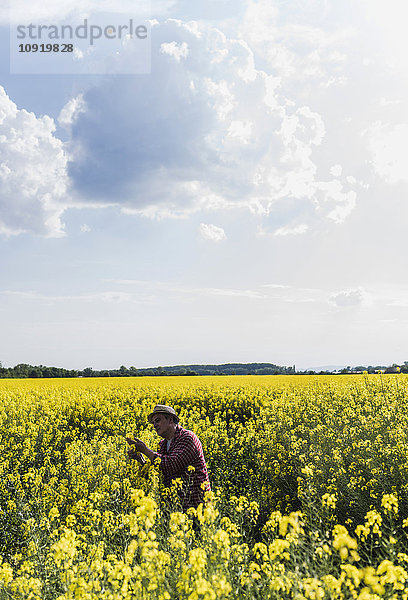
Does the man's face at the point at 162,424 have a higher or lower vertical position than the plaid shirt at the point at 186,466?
higher

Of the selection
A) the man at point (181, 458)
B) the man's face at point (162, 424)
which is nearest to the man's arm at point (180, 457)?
the man at point (181, 458)

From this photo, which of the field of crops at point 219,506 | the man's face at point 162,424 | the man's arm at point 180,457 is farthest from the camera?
the man's face at point 162,424

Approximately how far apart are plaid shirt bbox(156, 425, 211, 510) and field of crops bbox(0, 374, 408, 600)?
0.21m

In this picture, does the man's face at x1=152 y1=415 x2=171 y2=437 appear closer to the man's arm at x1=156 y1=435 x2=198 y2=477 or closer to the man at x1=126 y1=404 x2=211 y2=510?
the man at x1=126 y1=404 x2=211 y2=510

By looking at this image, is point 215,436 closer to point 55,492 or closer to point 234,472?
point 234,472

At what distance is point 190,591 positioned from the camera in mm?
2861

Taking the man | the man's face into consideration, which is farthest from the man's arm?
Answer: the man's face

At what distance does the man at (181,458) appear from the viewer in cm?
499

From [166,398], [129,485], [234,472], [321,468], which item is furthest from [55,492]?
[166,398]

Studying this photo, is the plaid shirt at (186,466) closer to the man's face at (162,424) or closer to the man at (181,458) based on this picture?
the man at (181,458)

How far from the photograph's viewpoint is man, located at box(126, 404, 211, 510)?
16.4 feet

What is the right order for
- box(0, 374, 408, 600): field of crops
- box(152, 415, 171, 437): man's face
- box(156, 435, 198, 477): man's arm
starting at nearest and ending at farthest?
1. box(0, 374, 408, 600): field of crops
2. box(156, 435, 198, 477): man's arm
3. box(152, 415, 171, 437): man's face

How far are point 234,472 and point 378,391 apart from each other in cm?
586

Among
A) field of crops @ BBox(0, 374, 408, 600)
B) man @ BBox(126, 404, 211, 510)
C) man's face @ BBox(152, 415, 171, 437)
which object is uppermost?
man's face @ BBox(152, 415, 171, 437)
